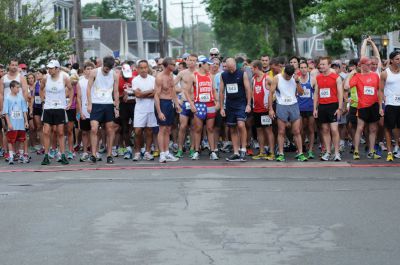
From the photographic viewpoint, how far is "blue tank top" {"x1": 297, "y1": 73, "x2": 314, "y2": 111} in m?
17.7

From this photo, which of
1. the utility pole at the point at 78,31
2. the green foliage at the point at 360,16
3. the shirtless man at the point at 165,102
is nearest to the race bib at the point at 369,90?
the shirtless man at the point at 165,102

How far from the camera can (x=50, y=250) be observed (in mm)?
8250

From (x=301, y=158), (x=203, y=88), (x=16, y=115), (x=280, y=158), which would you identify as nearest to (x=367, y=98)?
(x=301, y=158)

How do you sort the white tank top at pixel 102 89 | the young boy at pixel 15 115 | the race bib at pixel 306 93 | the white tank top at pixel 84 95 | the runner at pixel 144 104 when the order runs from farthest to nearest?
the white tank top at pixel 84 95
the race bib at pixel 306 93
the young boy at pixel 15 115
the runner at pixel 144 104
the white tank top at pixel 102 89

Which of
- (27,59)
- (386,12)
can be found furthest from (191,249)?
(386,12)

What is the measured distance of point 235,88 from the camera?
1702 centimetres

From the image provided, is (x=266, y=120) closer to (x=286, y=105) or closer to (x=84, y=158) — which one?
(x=286, y=105)

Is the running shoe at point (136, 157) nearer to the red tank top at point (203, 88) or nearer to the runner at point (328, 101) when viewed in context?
the red tank top at point (203, 88)

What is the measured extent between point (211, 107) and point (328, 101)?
87.7 inches

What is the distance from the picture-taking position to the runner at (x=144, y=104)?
17.2 m

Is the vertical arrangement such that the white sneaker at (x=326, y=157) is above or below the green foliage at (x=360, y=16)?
below

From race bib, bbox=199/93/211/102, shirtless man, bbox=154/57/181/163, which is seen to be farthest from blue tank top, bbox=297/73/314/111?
shirtless man, bbox=154/57/181/163

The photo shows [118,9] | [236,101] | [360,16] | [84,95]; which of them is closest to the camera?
[236,101]

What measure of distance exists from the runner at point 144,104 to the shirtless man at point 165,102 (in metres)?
0.34
